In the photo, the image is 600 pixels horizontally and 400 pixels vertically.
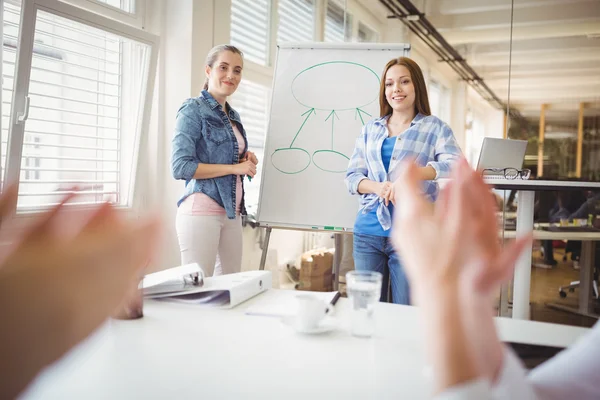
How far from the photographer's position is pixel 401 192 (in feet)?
1.44

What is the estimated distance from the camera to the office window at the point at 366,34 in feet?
20.1

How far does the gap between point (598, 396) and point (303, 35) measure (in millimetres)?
4721

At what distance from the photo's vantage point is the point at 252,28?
416 cm

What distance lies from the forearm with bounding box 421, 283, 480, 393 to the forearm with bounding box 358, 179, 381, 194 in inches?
72.7

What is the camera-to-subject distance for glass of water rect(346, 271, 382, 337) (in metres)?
0.98

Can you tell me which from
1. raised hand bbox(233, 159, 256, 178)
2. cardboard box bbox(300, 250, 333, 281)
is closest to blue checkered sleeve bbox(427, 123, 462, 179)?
raised hand bbox(233, 159, 256, 178)

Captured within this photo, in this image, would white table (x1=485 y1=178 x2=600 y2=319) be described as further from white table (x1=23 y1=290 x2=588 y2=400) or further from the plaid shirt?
white table (x1=23 y1=290 x2=588 y2=400)

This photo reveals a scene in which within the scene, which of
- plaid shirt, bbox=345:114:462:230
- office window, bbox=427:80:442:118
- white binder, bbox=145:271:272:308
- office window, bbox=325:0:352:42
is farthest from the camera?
office window, bbox=427:80:442:118

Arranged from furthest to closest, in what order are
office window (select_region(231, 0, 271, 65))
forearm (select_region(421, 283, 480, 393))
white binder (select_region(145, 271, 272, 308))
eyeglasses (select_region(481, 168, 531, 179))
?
office window (select_region(231, 0, 271, 65))
eyeglasses (select_region(481, 168, 531, 179))
white binder (select_region(145, 271, 272, 308))
forearm (select_region(421, 283, 480, 393))

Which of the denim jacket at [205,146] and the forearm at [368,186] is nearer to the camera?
the forearm at [368,186]

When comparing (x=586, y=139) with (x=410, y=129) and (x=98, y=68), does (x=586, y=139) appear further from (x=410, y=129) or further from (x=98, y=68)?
(x=98, y=68)

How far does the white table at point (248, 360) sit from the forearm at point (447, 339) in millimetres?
228

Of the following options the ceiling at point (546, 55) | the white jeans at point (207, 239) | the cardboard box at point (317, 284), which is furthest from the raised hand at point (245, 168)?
the ceiling at point (546, 55)

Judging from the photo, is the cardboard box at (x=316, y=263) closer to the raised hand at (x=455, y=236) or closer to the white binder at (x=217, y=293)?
the white binder at (x=217, y=293)
